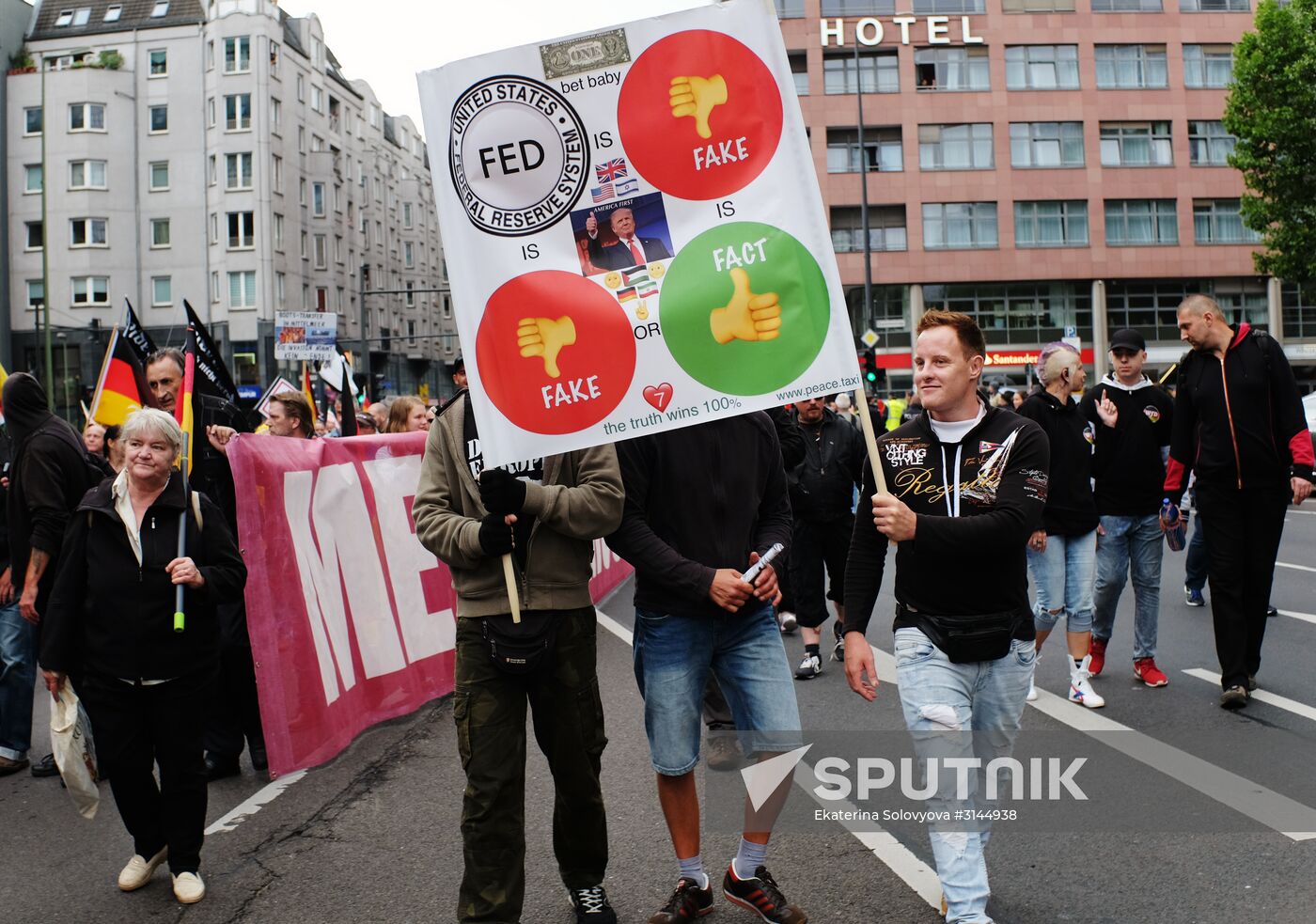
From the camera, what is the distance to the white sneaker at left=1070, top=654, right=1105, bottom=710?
6566mm

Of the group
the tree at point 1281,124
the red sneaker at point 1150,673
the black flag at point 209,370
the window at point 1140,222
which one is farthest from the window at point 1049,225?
the black flag at point 209,370

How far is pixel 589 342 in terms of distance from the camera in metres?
3.54

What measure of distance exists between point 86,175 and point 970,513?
6097cm

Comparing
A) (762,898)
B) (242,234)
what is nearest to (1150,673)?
(762,898)

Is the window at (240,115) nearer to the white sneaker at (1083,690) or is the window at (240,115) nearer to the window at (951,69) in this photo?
the window at (951,69)

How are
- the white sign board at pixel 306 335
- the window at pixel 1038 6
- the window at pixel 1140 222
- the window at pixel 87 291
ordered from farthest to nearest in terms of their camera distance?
the window at pixel 87 291 < the window at pixel 1140 222 < the window at pixel 1038 6 < the white sign board at pixel 306 335

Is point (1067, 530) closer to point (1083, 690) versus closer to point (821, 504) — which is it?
point (1083, 690)

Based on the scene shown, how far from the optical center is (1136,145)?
5191cm

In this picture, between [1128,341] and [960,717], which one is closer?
[960,717]

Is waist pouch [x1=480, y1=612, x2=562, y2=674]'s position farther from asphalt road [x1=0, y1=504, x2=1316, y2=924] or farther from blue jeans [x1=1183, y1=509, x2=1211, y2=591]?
blue jeans [x1=1183, y1=509, x2=1211, y2=591]

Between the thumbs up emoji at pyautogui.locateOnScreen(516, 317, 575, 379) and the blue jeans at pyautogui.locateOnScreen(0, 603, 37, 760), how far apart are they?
4.28m

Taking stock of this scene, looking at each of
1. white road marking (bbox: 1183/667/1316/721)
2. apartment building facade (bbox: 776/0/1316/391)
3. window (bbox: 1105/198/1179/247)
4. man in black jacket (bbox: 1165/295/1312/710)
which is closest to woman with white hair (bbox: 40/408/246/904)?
man in black jacket (bbox: 1165/295/1312/710)

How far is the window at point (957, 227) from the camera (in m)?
50.5

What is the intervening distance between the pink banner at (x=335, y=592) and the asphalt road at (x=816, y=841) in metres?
0.30
